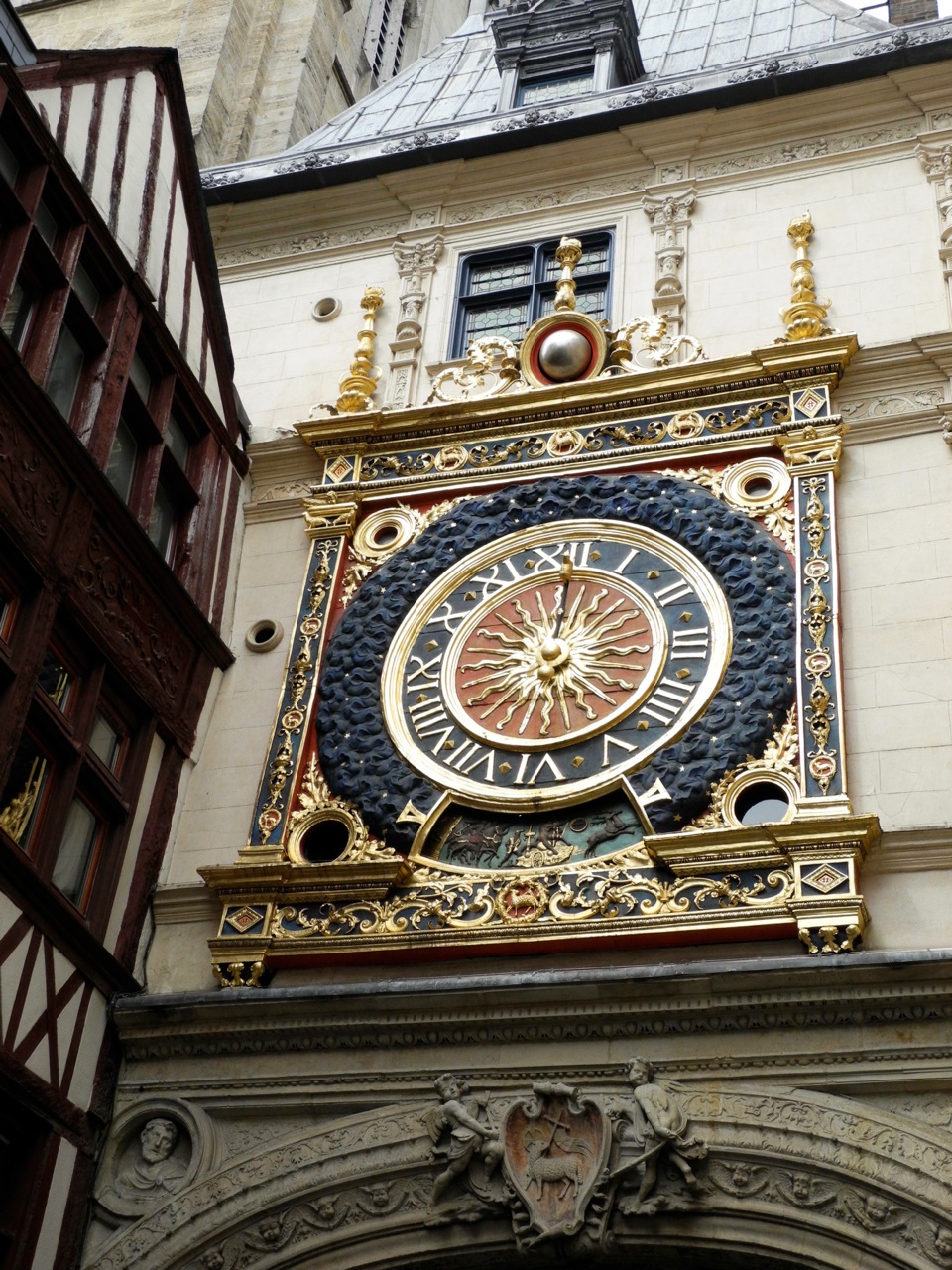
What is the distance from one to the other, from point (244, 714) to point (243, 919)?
1573mm

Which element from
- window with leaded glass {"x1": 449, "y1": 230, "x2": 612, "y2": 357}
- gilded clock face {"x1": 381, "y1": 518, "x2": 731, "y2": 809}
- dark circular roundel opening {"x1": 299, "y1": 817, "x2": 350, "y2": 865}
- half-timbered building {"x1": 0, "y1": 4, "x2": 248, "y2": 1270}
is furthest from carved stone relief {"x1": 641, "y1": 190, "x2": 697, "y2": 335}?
dark circular roundel opening {"x1": 299, "y1": 817, "x2": 350, "y2": 865}

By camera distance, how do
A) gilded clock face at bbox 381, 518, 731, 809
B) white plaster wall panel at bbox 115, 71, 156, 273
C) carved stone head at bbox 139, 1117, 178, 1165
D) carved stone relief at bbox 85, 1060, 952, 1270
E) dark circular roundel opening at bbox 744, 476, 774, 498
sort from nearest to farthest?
carved stone relief at bbox 85, 1060, 952, 1270 → carved stone head at bbox 139, 1117, 178, 1165 → gilded clock face at bbox 381, 518, 731, 809 → dark circular roundel opening at bbox 744, 476, 774, 498 → white plaster wall panel at bbox 115, 71, 156, 273

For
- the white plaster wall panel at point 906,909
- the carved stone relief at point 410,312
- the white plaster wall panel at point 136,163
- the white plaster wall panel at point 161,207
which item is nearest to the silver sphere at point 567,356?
the carved stone relief at point 410,312

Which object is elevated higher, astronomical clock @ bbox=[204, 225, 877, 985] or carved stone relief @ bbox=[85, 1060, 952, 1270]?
astronomical clock @ bbox=[204, 225, 877, 985]

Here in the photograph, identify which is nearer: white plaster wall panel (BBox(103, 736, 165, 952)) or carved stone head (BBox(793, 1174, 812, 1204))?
carved stone head (BBox(793, 1174, 812, 1204))

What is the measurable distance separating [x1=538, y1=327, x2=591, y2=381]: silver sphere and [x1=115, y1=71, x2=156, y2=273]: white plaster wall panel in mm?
2706

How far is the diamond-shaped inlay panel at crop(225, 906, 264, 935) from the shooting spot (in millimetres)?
9117

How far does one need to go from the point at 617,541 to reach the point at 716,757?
70.1 inches

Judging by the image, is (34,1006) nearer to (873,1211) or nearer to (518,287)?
(873,1211)

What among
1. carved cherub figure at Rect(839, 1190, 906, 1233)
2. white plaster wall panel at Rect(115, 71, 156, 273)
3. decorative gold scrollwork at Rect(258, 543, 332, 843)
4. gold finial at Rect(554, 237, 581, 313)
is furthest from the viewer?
gold finial at Rect(554, 237, 581, 313)

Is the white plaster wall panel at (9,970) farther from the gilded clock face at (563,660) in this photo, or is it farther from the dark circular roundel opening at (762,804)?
the dark circular roundel opening at (762,804)

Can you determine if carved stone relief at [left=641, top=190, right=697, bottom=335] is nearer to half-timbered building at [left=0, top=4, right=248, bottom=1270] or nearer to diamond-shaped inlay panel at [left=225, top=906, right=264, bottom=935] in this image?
half-timbered building at [left=0, top=4, right=248, bottom=1270]

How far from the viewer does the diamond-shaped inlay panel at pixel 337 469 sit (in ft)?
36.7

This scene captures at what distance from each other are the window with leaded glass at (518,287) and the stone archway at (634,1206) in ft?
19.1
